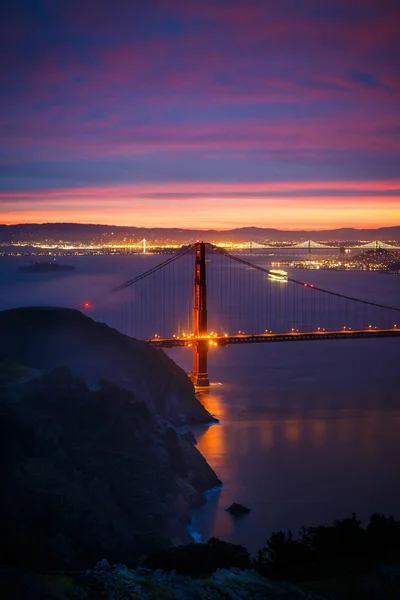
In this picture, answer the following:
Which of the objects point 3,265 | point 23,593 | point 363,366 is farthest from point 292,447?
point 3,265

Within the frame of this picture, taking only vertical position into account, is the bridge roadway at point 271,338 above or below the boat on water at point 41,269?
below

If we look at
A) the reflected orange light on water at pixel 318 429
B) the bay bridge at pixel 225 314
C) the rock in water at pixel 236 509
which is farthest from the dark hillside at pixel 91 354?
the bay bridge at pixel 225 314

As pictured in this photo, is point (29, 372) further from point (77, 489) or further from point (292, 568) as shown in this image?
point (292, 568)

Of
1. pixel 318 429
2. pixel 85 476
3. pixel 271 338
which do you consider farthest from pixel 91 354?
pixel 271 338

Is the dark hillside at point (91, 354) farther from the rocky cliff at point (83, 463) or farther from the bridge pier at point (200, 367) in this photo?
the bridge pier at point (200, 367)

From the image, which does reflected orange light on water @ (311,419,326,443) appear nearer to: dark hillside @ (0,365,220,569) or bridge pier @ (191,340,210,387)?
dark hillside @ (0,365,220,569)

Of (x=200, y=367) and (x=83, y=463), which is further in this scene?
(x=200, y=367)

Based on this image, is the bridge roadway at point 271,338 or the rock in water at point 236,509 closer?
the rock in water at point 236,509

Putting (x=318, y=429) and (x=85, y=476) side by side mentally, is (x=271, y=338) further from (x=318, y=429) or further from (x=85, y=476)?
(x=85, y=476)
